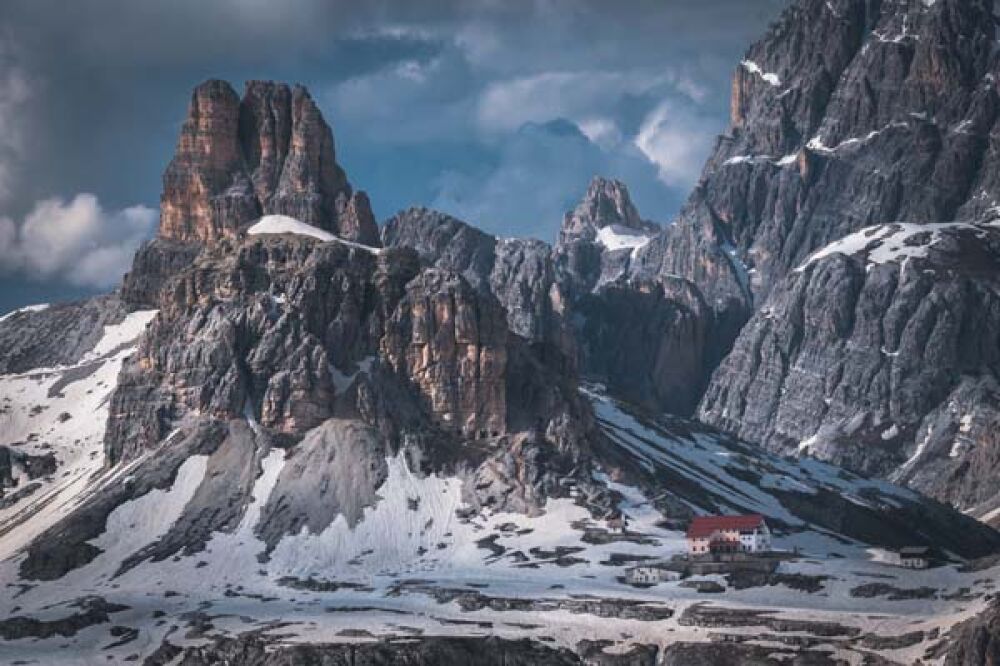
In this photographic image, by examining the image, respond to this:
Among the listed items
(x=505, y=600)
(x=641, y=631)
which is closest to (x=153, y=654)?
(x=505, y=600)

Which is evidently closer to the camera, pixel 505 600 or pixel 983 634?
pixel 983 634

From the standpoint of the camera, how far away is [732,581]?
647ft

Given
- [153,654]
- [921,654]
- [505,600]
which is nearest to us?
[921,654]

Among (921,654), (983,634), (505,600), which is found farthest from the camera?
(505,600)

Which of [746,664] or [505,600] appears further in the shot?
[505,600]

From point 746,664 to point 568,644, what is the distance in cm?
2268

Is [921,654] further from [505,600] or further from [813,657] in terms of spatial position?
[505,600]

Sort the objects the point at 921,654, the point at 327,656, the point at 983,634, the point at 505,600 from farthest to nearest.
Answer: the point at 505,600 → the point at 327,656 → the point at 921,654 → the point at 983,634

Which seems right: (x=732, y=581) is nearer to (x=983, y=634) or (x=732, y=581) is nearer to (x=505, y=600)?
(x=505, y=600)

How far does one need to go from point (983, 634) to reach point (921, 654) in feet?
48.3

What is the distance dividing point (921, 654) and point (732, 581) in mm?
46028

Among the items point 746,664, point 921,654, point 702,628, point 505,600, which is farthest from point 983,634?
point 505,600

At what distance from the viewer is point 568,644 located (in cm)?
17188

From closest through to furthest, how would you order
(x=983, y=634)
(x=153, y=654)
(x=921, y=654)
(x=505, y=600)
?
1. (x=983, y=634)
2. (x=921, y=654)
3. (x=153, y=654)
4. (x=505, y=600)
